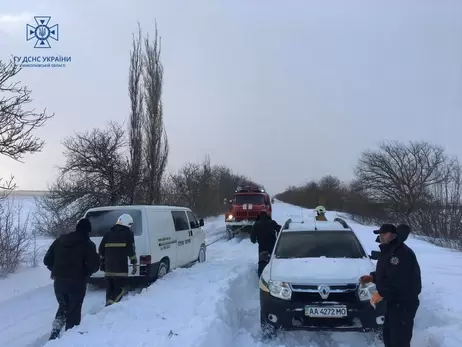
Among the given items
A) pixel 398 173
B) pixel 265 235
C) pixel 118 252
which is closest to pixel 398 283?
pixel 118 252

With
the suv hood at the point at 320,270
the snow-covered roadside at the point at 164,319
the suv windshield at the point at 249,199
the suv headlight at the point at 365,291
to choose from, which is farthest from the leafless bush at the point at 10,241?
the suv windshield at the point at 249,199

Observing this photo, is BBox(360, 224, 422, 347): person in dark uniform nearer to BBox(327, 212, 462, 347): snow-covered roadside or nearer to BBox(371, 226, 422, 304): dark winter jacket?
BBox(371, 226, 422, 304): dark winter jacket

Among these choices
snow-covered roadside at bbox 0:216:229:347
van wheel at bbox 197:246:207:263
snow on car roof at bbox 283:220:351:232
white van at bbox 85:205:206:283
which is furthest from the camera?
van wheel at bbox 197:246:207:263

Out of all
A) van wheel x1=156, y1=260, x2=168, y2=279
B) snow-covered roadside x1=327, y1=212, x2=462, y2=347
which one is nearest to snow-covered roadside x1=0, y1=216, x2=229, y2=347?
van wheel x1=156, y1=260, x2=168, y2=279

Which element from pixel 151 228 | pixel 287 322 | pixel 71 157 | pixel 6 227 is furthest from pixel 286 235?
pixel 71 157

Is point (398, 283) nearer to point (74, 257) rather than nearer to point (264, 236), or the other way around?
point (74, 257)

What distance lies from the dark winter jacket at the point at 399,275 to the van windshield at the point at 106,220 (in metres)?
5.50

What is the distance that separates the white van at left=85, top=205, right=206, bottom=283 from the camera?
28.7ft

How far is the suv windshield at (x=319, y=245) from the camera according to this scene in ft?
23.4

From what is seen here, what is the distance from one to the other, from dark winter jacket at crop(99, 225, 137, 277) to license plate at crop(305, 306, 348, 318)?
11.1 feet

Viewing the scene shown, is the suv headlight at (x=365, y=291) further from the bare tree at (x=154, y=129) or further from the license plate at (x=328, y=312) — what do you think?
the bare tree at (x=154, y=129)

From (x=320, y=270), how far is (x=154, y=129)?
1548 cm

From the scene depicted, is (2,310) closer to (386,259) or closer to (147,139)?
(386,259)

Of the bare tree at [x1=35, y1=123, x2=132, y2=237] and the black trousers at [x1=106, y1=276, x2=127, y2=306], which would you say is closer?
the black trousers at [x1=106, y1=276, x2=127, y2=306]
